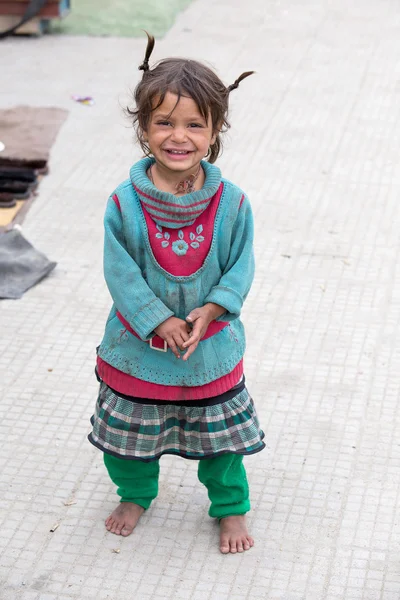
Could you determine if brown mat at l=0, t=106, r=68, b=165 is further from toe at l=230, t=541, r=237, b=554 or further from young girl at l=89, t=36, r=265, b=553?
toe at l=230, t=541, r=237, b=554

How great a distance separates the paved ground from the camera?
2605 mm

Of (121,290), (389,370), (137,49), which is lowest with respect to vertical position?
(137,49)

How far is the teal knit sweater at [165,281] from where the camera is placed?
7.88ft

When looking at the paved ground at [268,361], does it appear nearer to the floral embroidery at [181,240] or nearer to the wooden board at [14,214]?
the wooden board at [14,214]

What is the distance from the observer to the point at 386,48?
6.83 m

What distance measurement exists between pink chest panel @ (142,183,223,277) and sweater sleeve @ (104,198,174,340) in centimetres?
7

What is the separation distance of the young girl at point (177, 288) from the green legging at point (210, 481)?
0.02 m

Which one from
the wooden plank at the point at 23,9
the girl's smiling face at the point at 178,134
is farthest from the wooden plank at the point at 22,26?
the girl's smiling face at the point at 178,134

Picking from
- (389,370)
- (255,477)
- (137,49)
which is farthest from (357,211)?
(137,49)

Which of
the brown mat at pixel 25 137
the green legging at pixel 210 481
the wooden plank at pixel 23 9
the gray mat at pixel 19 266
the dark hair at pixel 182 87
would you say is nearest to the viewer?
the dark hair at pixel 182 87

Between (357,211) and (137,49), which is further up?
(357,211)

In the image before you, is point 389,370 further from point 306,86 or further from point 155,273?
point 306,86

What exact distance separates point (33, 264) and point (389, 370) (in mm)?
1495

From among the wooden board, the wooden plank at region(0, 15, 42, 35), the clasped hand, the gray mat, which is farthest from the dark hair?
the wooden plank at region(0, 15, 42, 35)
